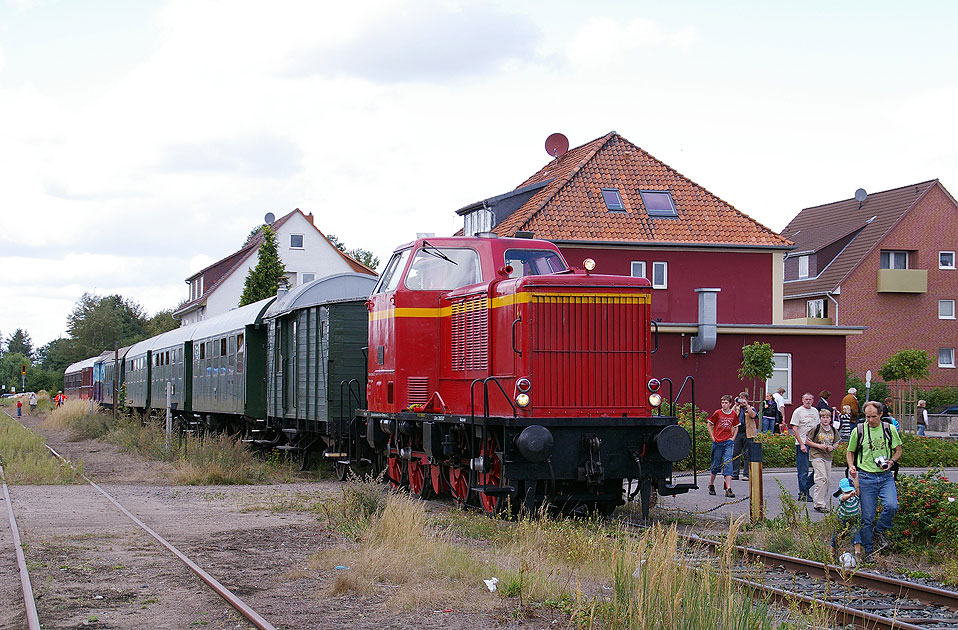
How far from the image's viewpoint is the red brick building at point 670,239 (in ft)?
104

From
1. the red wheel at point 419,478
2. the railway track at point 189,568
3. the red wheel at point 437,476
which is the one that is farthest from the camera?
the red wheel at point 419,478

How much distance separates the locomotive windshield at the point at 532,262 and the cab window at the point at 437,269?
0.78 metres

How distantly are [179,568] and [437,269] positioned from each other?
5.62 meters

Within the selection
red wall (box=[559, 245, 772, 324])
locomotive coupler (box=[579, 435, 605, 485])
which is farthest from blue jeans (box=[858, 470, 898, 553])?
red wall (box=[559, 245, 772, 324])

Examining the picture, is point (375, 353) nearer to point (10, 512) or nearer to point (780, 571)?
point (10, 512)

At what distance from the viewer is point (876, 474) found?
1000 cm

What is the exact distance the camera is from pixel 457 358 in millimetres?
13164

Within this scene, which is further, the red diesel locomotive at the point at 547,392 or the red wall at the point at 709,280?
the red wall at the point at 709,280

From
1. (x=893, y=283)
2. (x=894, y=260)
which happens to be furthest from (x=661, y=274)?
(x=894, y=260)

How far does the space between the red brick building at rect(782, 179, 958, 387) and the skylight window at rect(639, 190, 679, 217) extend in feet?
48.5

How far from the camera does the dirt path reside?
7.25 metres

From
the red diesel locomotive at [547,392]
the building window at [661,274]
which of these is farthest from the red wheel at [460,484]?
the building window at [661,274]

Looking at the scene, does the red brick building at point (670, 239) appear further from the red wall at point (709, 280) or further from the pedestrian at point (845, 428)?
the pedestrian at point (845, 428)

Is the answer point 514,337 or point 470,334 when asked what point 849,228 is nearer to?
point 470,334
